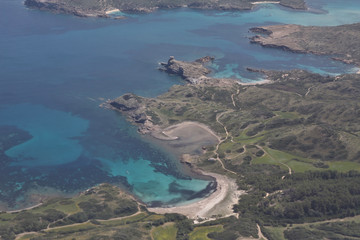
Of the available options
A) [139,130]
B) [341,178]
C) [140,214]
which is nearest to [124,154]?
[139,130]

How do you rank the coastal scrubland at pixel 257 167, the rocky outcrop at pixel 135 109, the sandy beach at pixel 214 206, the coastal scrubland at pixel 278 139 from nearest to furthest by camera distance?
the coastal scrubland at pixel 257 167
the coastal scrubland at pixel 278 139
the sandy beach at pixel 214 206
the rocky outcrop at pixel 135 109

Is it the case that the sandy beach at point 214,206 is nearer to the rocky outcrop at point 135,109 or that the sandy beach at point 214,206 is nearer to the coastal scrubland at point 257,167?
the coastal scrubland at point 257,167

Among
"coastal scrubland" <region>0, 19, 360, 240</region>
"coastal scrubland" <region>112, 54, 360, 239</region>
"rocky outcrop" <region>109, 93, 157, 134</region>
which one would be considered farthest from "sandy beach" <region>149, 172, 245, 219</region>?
"rocky outcrop" <region>109, 93, 157, 134</region>

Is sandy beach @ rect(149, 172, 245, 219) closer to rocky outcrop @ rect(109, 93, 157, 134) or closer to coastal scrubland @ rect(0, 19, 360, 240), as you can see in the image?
coastal scrubland @ rect(0, 19, 360, 240)

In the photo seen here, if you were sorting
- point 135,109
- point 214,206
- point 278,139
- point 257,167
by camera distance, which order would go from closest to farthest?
point 214,206 → point 257,167 → point 278,139 → point 135,109

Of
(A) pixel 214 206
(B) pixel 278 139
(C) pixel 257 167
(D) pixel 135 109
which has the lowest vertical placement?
(A) pixel 214 206

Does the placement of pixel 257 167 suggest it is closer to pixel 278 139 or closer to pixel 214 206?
pixel 278 139

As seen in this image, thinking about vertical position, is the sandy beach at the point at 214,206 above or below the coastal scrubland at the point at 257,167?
below

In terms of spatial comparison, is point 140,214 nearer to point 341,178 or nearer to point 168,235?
point 168,235

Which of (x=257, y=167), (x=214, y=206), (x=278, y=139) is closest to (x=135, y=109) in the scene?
(x=278, y=139)

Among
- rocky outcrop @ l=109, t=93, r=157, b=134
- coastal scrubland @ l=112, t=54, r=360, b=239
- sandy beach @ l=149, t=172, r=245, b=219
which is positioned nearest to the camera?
coastal scrubland @ l=112, t=54, r=360, b=239

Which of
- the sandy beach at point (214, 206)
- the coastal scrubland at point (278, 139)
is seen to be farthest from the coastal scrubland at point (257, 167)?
the sandy beach at point (214, 206)
